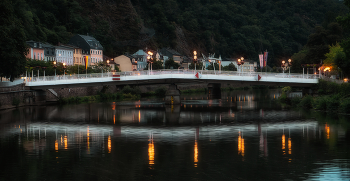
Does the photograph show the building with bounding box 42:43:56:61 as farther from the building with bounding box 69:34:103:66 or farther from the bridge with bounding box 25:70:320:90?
the bridge with bounding box 25:70:320:90

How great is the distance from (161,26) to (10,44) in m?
108

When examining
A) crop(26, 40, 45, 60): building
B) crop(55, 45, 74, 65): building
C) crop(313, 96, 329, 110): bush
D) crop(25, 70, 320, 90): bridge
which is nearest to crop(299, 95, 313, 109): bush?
crop(313, 96, 329, 110): bush

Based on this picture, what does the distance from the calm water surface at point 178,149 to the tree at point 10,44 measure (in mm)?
8717

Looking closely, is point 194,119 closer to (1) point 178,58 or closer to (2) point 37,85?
(2) point 37,85

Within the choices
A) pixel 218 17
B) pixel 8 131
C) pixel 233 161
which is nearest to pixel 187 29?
pixel 218 17

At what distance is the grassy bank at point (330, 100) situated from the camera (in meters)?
39.9

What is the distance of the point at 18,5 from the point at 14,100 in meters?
46.8

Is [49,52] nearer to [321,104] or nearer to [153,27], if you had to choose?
[321,104]

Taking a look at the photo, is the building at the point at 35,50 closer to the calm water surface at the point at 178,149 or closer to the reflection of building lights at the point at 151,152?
the calm water surface at the point at 178,149

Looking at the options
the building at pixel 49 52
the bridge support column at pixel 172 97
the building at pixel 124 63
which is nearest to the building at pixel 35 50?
the building at pixel 49 52

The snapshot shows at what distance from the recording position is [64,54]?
308ft

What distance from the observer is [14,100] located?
171 ft

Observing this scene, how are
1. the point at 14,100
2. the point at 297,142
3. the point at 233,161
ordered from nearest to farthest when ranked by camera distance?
the point at 233,161
the point at 297,142
the point at 14,100

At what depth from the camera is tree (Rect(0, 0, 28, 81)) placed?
4194 cm
